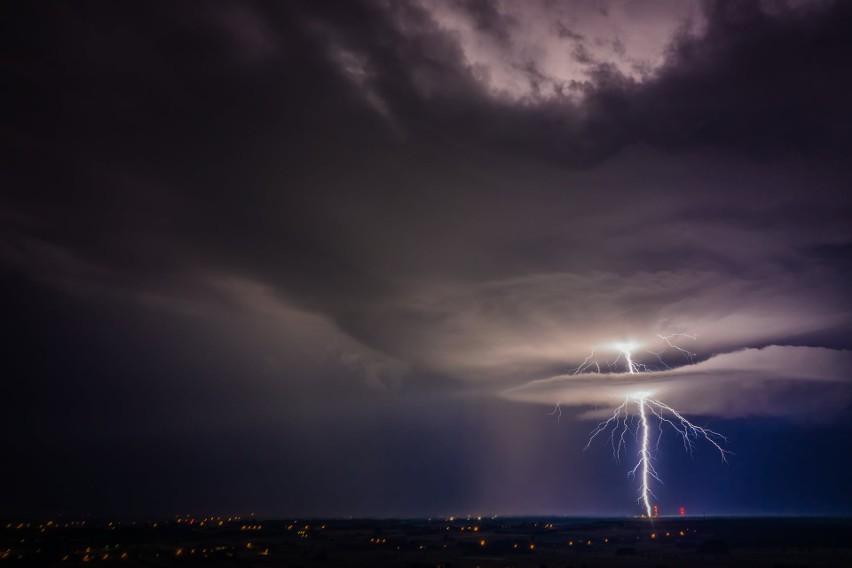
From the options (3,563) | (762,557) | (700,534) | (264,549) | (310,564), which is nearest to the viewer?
(3,563)

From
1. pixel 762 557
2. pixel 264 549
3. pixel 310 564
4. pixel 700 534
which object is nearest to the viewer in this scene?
pixel 310 564

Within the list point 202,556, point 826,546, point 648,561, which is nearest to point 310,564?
point 202,556

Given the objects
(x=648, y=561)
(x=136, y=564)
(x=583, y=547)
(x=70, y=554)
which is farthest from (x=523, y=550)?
(x=70, y=554)

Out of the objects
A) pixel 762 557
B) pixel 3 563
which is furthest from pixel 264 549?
pixel 762 557

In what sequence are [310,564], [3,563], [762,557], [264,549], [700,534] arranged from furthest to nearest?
1. [700,534]
2. [264,549]
3. [762,557]
4. [310,564]
5. [3,563]

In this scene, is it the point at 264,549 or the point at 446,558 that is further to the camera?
the point at 264,549

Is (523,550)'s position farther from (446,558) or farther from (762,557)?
(762,557)

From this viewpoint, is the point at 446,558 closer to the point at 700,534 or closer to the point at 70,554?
the point at 70,554

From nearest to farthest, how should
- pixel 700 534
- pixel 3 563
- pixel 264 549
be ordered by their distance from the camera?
pixel 3 563
pixel 264 549
pixel 700 534

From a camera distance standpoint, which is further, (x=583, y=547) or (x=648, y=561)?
(x=583, y=547)
